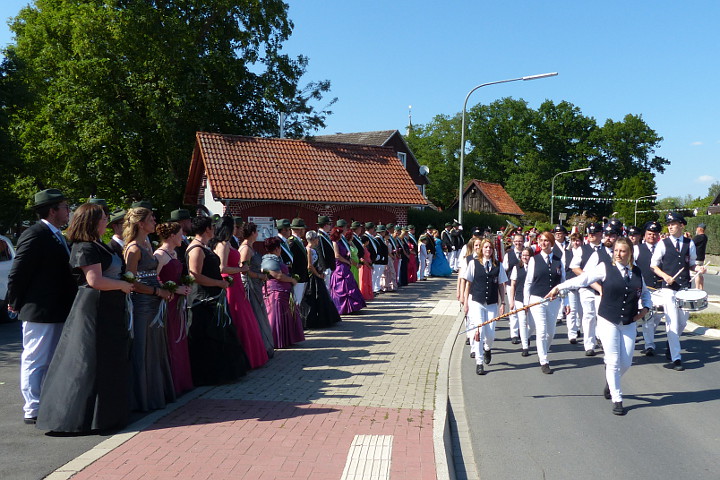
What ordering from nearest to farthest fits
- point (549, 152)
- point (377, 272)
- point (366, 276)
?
1. point (366, 276)
2. point (377, 272)
3. point (549, 152)

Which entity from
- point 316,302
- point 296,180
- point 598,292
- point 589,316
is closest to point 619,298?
point 598,292

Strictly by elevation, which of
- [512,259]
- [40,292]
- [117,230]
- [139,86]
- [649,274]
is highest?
[139,86]

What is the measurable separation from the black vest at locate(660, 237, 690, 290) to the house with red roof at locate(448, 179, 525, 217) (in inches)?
2265

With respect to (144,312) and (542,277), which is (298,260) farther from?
(144,312)

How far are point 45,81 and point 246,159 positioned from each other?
39.1ft

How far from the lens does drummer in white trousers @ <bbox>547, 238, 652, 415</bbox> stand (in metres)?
6.91

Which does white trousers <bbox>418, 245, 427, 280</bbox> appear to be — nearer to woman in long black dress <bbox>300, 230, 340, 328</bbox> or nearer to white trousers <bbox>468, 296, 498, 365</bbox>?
woman in long black dress <bbox>300, 230, 340, 328</bbox>

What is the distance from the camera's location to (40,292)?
5848mm

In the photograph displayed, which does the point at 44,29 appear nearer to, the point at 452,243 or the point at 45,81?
the point at 45,81

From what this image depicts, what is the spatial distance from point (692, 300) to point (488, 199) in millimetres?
60705

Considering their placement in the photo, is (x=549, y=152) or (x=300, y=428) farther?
(x=549, y=152)

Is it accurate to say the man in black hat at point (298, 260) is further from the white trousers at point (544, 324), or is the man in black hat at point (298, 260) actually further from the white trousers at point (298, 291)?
the white trousers at point (544, 324)

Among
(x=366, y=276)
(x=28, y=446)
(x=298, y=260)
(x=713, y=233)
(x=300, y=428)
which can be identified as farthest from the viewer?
(x=713, y=233)

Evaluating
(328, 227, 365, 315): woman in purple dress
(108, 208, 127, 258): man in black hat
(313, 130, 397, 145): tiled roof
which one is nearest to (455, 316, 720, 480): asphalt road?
(108, 208, 127, 258): man in black hat
